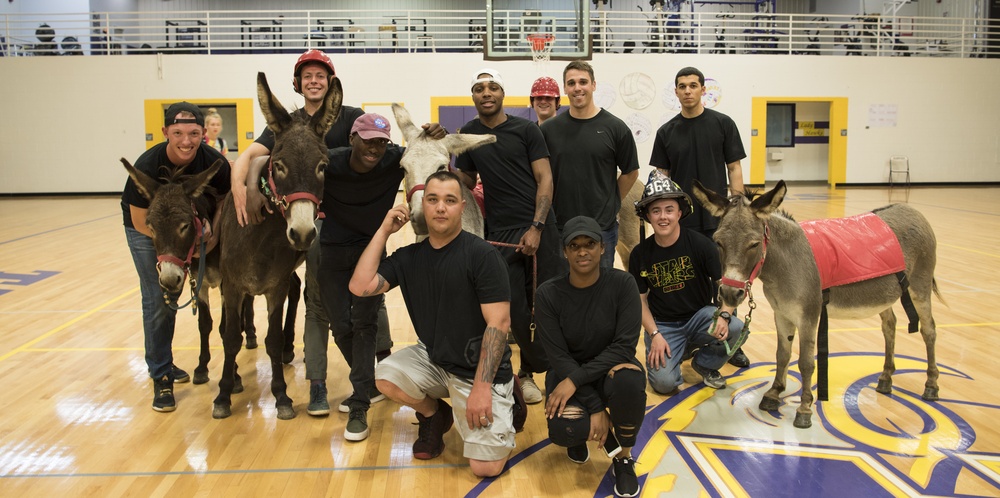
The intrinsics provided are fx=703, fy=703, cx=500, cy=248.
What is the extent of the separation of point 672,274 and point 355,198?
2316 millimetres

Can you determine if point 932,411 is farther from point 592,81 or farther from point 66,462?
point 66,462

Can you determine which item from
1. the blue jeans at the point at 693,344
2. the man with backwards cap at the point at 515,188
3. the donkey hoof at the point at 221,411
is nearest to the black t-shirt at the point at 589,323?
the man with backwards cap at the point at 515,188

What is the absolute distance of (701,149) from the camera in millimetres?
5617

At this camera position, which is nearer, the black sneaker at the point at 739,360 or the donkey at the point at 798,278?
the donkey at the point at 798,278

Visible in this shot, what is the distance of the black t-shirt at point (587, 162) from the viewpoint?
5.18 m

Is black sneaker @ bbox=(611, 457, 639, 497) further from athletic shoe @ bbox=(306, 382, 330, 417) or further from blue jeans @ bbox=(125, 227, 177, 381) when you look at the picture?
blue jeans @ bbox=(125, 227, 177, 381)

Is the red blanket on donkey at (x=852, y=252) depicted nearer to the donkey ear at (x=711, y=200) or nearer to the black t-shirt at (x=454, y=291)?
the donkey ear at (x=711, y=200)

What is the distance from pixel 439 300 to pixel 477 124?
152cm

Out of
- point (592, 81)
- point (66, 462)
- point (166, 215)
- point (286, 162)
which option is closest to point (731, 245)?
point (592, 81)

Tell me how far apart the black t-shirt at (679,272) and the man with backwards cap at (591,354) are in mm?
1155

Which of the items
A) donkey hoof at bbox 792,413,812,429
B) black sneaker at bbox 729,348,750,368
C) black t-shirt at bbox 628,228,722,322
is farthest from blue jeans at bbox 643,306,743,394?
donkey hoof at bbox 792,413,812,429

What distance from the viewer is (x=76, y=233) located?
45.9 feet

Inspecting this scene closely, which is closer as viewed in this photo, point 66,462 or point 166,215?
point 66,462

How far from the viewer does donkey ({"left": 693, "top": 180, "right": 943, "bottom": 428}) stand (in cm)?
427
